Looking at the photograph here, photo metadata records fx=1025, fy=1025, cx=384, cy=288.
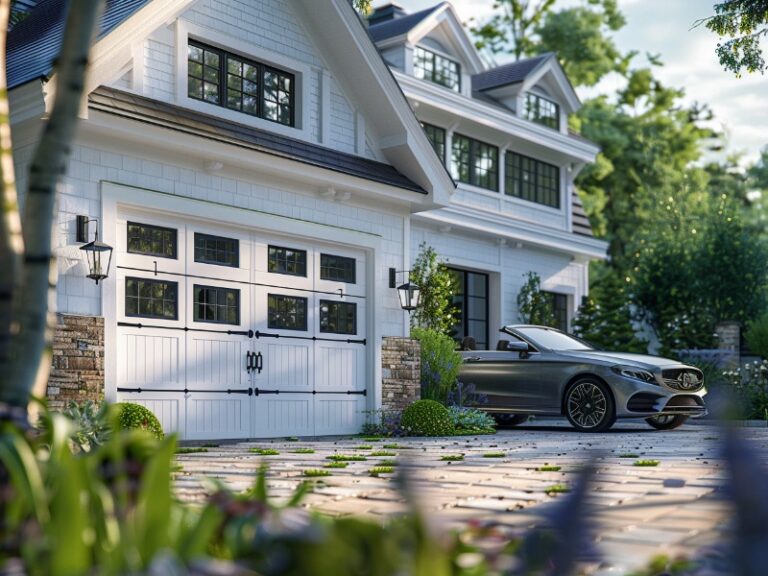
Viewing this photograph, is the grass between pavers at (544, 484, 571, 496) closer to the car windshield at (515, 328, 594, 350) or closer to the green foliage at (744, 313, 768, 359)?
the car windshield at (515, 328, 594, 350)

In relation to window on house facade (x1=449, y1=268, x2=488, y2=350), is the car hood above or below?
below

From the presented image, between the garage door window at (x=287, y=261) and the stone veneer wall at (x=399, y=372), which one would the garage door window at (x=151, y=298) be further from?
the stone veneer wall at (x=399, y=372)

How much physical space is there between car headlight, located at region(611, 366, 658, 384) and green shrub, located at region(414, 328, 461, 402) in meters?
2.49

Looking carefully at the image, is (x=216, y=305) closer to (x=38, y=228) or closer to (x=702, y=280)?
(x=38, y=228)

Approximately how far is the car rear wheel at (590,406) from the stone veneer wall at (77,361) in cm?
701

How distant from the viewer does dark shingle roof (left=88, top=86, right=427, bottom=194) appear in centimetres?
1085

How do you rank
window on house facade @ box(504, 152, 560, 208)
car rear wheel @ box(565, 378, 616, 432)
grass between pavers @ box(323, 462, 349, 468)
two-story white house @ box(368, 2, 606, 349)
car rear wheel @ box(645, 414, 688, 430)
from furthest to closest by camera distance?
window on house facade @ box(504, 152, 560, 208) → two-story white house @ box(368, 2, 606, 349) → car rear wheel @ box(645, 414, 688, 430) → car rear wheel @ box(565, 378, 616, 432) → grass between pavers @ box(323, 462, 349, 468)

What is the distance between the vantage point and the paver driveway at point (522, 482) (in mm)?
4531

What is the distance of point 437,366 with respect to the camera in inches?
603

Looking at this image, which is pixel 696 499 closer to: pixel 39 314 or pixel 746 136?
pixel 39 314

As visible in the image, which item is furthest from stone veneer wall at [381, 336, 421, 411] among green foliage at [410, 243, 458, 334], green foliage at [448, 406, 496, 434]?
green foliage at [410, 243, 458, 334]

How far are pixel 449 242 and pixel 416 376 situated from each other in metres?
6.62

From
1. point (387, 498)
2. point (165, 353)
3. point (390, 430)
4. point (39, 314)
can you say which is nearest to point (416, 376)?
point (390, 430)

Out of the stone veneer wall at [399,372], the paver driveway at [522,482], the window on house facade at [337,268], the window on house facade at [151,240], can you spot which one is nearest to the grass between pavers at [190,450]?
the paver driveway at [522,482]
